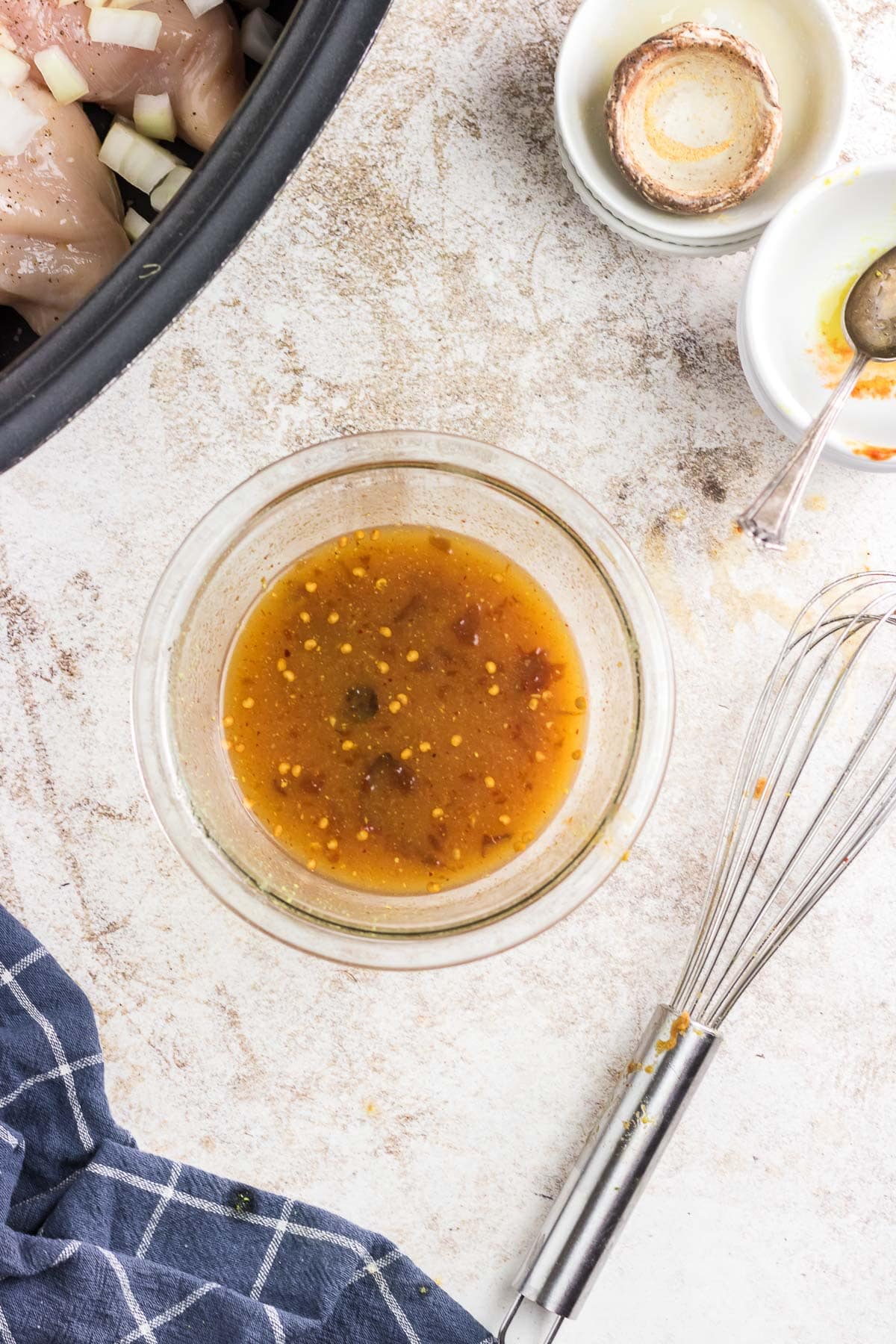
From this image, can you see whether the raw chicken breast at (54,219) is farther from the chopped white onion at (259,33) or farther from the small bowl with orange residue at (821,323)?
the small bowl with orange residue at (821,323)

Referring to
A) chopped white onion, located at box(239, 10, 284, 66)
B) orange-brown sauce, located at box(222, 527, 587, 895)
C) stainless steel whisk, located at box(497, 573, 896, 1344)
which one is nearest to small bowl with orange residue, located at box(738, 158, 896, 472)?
stainless steel whisk, located at box(497, 573, 896, 1344)

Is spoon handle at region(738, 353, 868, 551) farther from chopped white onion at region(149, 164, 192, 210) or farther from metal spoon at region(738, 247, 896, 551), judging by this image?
chopped white onion at region(149, 164, 192, 210)

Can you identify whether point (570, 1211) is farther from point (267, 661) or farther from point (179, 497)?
point (179, 497)

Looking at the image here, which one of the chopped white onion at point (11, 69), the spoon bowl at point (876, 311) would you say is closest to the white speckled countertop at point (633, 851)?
the spoon bowl at point (876, 311)

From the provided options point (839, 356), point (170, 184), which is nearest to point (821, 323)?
point (839, 356)

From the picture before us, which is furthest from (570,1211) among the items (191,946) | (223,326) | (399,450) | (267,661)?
(223,326)

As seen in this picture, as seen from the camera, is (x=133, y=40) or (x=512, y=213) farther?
(x=512, y=213)
